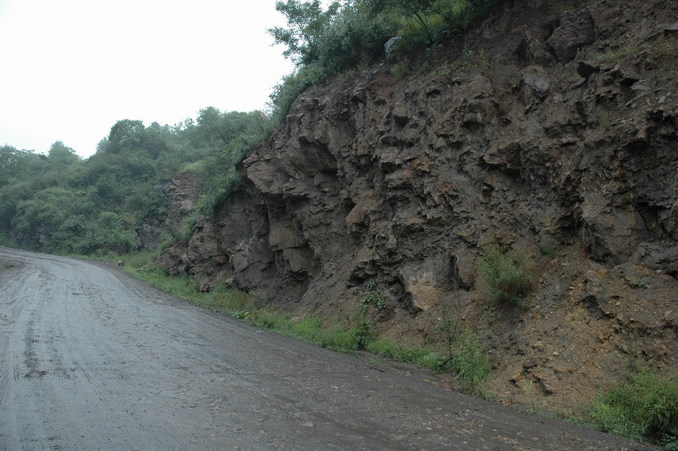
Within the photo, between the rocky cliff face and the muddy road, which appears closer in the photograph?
the muddy road

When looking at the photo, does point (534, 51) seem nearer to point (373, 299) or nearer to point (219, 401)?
point (373, 299)

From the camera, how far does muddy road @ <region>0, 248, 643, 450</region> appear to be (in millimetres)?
5176

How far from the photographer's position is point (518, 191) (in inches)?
448

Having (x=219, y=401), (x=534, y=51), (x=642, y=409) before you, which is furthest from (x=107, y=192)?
(x=642, y=409)

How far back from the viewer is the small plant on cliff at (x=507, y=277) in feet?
31.4

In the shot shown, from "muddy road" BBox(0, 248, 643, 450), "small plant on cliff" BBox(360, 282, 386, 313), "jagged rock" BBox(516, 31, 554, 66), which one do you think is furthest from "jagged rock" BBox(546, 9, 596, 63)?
"muddy road" BBox(0, 248, 643, 450)

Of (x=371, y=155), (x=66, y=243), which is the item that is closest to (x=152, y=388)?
(x=371, y=155)

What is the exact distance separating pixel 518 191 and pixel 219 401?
28.6 ft

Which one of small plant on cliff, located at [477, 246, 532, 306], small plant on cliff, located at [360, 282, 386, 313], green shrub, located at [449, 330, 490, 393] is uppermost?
small plant on cliff, located at [477, 246, 532, 306]

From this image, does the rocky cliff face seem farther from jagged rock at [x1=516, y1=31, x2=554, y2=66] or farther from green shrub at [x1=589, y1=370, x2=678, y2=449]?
green shrub at [x1=589, y1=370, x2=678, y2=449]

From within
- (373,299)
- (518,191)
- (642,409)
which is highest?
(518,191)

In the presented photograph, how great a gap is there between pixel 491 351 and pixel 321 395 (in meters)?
4.08

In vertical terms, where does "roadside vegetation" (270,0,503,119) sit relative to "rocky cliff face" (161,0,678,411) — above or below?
above

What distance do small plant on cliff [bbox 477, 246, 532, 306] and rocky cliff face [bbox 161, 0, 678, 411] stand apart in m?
0.26
